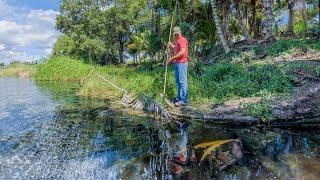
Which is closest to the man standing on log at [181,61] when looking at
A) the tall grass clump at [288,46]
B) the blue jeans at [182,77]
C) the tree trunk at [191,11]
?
the blue jeans at [182,77]

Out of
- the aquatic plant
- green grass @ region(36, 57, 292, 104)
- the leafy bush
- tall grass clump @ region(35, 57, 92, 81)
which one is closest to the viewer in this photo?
the aquatic plant

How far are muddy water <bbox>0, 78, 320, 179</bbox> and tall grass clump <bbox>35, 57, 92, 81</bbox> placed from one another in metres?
22.7

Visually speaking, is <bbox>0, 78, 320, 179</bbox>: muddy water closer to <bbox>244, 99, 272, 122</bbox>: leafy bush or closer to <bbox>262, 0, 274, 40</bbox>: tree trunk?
<bbox>244, 99, 272, 122</bbox>: leafy bush

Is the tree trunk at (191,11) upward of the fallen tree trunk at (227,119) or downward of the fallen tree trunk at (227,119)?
upward

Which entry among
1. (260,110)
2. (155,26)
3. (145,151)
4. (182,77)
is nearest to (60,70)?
(155,26)

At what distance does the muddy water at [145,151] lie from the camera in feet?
19.8

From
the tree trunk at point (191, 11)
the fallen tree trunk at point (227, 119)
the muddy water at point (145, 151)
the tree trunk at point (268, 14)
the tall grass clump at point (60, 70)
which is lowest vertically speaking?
the muddy water at point (145, 151)

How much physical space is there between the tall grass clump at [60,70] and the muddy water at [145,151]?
22693 mm

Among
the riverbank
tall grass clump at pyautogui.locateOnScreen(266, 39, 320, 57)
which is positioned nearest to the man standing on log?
the riverbank

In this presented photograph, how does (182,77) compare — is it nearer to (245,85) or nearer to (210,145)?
(245,85)

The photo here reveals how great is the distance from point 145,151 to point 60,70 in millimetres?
28326

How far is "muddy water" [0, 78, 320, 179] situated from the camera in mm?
6047

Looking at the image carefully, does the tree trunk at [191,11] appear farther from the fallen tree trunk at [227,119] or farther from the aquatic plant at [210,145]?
the aquatic plant at [210,145]

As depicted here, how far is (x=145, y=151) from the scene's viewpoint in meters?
7.22
